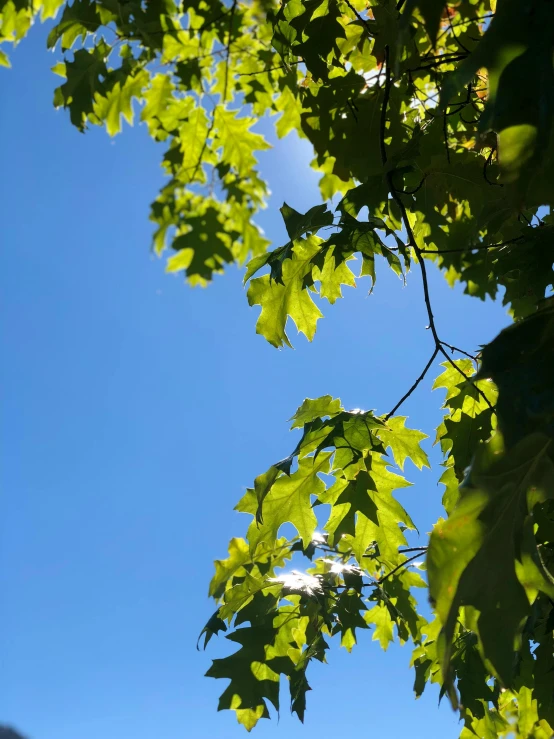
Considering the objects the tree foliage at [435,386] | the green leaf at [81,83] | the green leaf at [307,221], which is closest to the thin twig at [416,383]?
the tree foliage at [435,386]

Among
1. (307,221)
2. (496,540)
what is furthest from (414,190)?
(496,540)

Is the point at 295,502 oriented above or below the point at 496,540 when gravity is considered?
above

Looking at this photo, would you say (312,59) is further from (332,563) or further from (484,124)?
(332,563)

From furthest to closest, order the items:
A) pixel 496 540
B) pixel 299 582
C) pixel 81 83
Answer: pixel 81 83, pixel 299 582, pixel 496 540

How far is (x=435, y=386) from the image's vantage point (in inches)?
81.7

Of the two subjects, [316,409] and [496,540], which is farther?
[316,409]

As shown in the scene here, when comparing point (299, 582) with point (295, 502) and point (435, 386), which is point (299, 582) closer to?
point (295, 502)

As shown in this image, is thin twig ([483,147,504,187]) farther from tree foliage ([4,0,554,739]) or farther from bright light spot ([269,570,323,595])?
bright light spot ([269,570,323,595])

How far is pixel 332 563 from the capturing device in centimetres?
225

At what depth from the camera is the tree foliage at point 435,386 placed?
33.2 inches

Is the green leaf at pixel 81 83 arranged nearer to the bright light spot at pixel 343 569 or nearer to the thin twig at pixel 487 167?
the thin twig at pixel 487 167

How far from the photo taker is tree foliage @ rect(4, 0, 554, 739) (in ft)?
2.77

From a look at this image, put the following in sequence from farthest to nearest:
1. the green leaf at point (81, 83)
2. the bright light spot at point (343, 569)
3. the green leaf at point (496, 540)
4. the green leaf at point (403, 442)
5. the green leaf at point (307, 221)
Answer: the green leaf at point (81, 83) < the bright light spot at point (343, 569) < the green leaf at point (403, 442) < the green leaf at point (307, 221) < the green leaf at point (496, 540)

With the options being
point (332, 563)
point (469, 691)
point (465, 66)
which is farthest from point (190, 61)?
point (469, 691)
